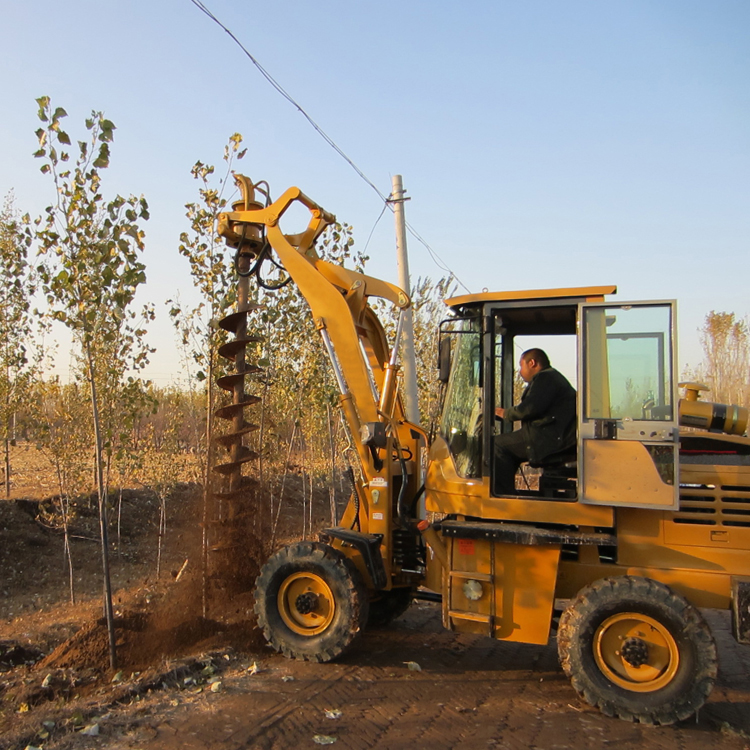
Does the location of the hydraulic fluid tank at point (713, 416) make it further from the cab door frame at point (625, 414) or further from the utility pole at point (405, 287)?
the utility pole at point (405, 287)

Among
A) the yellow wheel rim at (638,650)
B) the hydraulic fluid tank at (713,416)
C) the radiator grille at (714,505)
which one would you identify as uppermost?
the hydraulic fluid tank at (713,416)

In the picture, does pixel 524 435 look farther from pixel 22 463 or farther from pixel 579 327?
pixel 22 463

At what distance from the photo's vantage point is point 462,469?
18.8 ft

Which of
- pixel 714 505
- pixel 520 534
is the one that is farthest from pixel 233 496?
pixel 714 505

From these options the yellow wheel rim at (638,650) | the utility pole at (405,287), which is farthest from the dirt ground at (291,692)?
the utility pole at (405,287)

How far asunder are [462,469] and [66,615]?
6.47m

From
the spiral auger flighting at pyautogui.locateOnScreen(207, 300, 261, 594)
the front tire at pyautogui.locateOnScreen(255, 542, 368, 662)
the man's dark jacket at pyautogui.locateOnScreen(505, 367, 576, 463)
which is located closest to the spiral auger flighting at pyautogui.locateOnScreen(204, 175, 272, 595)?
the spiral auger flighting at pyautogui.locateOnScreen(207, 300, 261, 594)

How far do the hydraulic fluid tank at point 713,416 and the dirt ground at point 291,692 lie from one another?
6.99ft

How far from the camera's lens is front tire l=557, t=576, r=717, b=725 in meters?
4.73

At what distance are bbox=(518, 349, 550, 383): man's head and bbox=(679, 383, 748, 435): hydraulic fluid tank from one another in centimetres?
109

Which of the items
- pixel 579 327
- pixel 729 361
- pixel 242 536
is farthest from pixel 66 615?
pixel 729 361

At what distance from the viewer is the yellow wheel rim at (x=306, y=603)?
5.89 meters

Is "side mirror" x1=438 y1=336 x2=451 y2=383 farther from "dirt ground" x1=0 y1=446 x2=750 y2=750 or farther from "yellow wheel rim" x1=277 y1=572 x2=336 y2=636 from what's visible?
"dirt ground" x1=0 y1=446 x2=750 y2=750

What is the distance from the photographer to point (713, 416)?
5.39 metres
